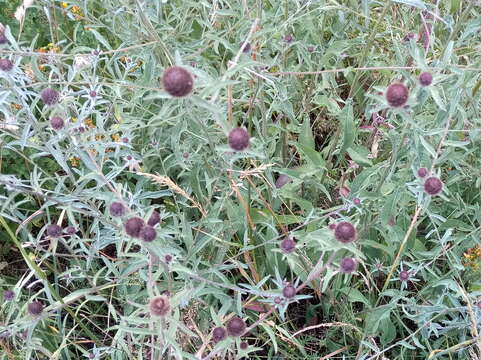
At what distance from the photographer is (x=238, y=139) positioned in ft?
4.83

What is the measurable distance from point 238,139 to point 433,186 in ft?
2.17

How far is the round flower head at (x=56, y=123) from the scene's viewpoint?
6.22 feet

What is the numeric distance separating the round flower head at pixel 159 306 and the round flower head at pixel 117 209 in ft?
1.07

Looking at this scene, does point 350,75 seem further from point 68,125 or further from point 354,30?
point 68,125

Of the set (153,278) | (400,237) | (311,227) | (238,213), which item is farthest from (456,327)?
(153,278)

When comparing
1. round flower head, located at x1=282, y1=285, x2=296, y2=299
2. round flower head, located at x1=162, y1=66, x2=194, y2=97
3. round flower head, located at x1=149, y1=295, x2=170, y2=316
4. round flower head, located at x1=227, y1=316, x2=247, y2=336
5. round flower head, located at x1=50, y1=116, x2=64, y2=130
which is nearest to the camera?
round flower head, located at x1=162, y1=66, x2=194, y2=97

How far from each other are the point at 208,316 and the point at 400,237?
2.67 feet

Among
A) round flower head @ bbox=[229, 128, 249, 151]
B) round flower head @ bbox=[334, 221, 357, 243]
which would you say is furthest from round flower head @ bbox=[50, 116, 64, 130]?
round flower head @ bbox=[334, 221, 357, 243]

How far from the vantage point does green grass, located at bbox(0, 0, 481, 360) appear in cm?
192

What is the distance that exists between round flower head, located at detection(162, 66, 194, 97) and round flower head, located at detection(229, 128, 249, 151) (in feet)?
0.53

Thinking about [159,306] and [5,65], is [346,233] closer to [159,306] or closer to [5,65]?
[159,306]

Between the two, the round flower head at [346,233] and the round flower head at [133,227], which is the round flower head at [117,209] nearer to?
the round flower head at [133,227]

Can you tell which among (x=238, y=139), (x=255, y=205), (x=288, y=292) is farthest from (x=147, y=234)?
(x=255, y=205)

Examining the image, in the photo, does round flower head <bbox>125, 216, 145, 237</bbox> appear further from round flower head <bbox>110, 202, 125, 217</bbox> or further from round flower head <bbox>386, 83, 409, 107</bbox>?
round flower head <bbox>386, 83, 409, 107</bbox>
